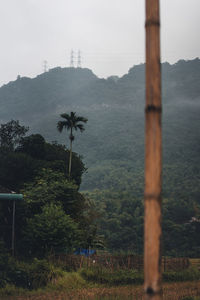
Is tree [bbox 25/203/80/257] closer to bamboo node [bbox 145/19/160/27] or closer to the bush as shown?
the bush

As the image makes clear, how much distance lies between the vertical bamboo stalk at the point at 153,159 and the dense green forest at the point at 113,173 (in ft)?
78.9

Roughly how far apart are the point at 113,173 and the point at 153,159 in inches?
4455

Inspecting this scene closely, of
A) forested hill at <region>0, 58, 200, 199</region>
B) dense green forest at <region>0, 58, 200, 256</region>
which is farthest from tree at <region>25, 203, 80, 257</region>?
forested hill at <region>0, 58, 200, 199</region>

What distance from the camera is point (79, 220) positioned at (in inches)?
1318

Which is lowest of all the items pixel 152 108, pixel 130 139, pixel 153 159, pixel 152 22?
pixel 153 159

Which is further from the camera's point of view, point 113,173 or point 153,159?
point 113,173

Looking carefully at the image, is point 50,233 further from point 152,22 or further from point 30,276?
point 152,22

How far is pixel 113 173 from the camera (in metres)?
116

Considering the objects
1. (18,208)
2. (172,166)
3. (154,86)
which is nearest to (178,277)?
(18,208)

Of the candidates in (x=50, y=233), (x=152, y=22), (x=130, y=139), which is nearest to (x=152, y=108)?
(x=152, y=22)

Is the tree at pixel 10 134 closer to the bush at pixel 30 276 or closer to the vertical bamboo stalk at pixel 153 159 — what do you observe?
the bush at pixel 30 276

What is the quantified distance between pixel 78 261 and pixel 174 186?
2936 inches

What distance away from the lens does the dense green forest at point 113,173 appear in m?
31.6

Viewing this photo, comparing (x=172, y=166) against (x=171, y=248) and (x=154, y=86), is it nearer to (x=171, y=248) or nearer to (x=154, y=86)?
(x=171, y=248)
